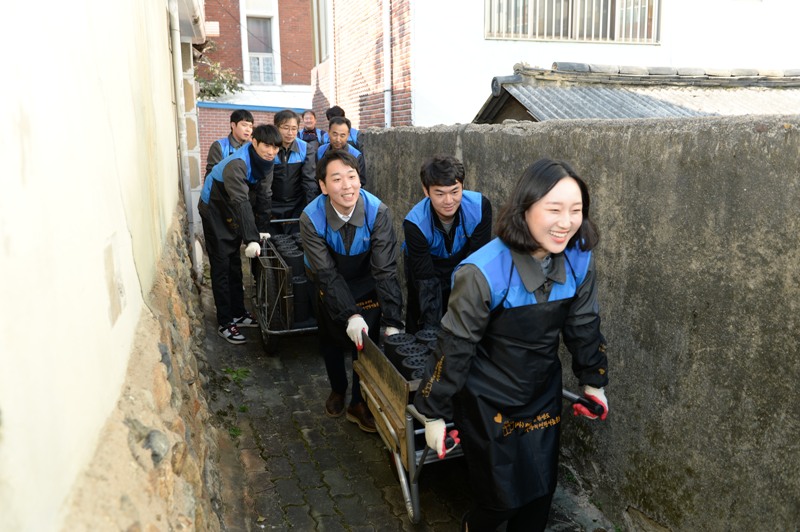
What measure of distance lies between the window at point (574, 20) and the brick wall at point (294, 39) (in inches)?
574

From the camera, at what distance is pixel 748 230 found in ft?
8.92

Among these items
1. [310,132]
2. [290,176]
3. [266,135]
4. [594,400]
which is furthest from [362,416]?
[310,132]

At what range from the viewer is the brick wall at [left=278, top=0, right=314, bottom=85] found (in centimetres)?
2497

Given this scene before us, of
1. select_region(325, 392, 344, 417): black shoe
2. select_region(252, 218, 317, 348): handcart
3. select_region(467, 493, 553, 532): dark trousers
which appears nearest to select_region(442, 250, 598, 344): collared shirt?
select_region(467, 493, 553, 532): dark trousers

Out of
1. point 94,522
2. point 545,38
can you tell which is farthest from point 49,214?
point 545,38

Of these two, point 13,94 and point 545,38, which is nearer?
point 13,94

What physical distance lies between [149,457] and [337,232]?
291cm

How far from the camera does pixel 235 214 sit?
20.7ft

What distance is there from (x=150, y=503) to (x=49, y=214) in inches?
29.9

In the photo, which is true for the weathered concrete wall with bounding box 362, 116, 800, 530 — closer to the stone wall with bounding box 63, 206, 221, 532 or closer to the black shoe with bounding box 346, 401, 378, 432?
the black shoe with bounding box 346, 401, 378, 432

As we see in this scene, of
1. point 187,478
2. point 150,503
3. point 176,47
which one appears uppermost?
point 176,47

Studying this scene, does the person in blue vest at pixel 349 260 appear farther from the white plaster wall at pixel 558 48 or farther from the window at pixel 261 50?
the window at pixel 261 50

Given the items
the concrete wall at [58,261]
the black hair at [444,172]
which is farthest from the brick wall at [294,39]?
the concrete wall at [58,261]

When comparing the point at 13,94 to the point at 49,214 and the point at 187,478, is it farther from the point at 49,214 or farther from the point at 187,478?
the point at 187,478
